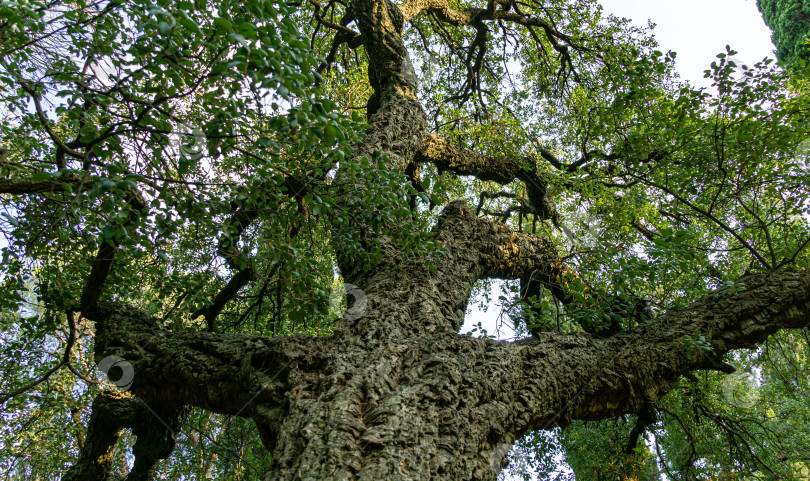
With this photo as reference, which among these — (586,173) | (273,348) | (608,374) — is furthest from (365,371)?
(586,173)

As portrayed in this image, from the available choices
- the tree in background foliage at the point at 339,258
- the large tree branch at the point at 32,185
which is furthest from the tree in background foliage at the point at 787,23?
the large tree branch at the point at 32,185

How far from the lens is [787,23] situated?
43.8 feet

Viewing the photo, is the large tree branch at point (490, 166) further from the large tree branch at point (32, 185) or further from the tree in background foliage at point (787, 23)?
the tree in background foliage at point (787, 23)

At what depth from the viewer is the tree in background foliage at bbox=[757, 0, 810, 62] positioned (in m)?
12.7

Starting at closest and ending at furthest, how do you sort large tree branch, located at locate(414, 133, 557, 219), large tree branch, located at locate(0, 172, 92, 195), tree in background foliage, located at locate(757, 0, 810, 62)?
large tree branch, located at locate(0, 172, 92, 195)
large tree branch, located at locate(414, 133, 557, 219)
tree in background foliage, located at locate(757, 0, 810, 62)

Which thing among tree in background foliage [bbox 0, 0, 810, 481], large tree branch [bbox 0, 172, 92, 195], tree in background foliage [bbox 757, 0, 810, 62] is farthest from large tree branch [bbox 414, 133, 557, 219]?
tree in background foliage [bbox 757, 0, 810, 62]

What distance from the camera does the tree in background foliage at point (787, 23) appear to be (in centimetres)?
1274

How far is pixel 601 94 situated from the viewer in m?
6.98

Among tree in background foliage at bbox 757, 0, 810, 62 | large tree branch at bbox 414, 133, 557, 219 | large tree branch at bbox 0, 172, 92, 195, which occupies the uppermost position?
tree in background foliage at bbox 757, 0, 810, 62

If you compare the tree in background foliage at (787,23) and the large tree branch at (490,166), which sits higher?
the tree in background foliage at (787,23)

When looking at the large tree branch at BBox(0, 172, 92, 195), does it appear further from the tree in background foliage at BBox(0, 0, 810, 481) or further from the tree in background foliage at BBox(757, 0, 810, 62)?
the tree in background foliage at BBox(757, 0, 810, 62)

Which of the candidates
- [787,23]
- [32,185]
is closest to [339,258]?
[32,185]

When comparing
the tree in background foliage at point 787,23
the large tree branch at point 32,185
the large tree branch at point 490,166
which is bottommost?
the large tree branch at point 32,185

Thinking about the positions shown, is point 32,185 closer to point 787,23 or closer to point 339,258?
point 339,258
